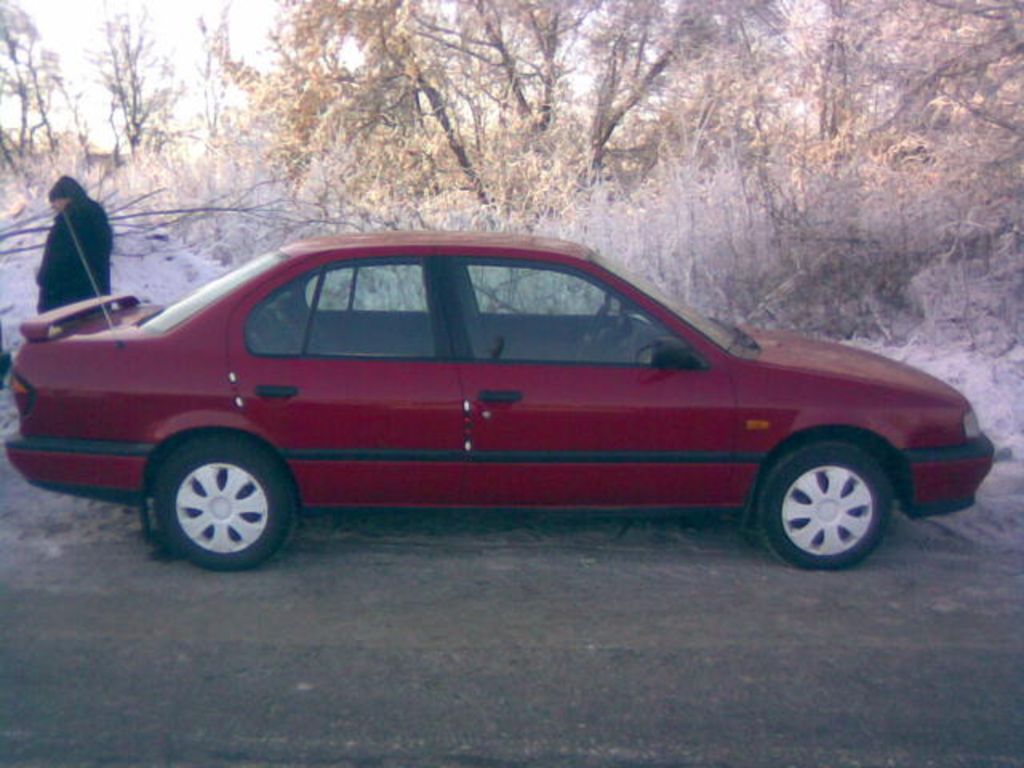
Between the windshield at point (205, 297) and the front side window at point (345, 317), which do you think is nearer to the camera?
the front side window at point (345, 317)

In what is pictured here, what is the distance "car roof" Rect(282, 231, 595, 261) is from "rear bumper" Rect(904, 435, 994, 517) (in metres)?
1.97

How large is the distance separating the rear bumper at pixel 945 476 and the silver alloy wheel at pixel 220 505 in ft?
10.6

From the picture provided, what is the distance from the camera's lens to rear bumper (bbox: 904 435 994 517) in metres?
5.50

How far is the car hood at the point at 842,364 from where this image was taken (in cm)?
556

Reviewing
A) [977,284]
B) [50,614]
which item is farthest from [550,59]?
[50,614]

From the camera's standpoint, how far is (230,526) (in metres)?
5.38

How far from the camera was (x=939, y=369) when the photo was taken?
28.8 ft

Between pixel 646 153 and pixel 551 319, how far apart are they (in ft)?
36.7

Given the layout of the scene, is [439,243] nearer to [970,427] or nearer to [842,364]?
[842,364]

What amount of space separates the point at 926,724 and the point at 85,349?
4.13m

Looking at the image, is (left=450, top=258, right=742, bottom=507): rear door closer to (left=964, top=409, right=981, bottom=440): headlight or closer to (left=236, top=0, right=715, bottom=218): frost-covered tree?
(left=964, top=409, right=981, bottom=440): headlight

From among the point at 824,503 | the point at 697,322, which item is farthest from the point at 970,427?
the point at 697,322

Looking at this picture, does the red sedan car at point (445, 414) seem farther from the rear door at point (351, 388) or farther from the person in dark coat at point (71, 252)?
the person in dark coat at point (71, 252)

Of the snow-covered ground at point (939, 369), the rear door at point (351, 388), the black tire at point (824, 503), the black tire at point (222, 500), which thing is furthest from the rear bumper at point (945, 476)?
the black tire at point (222, 500)
